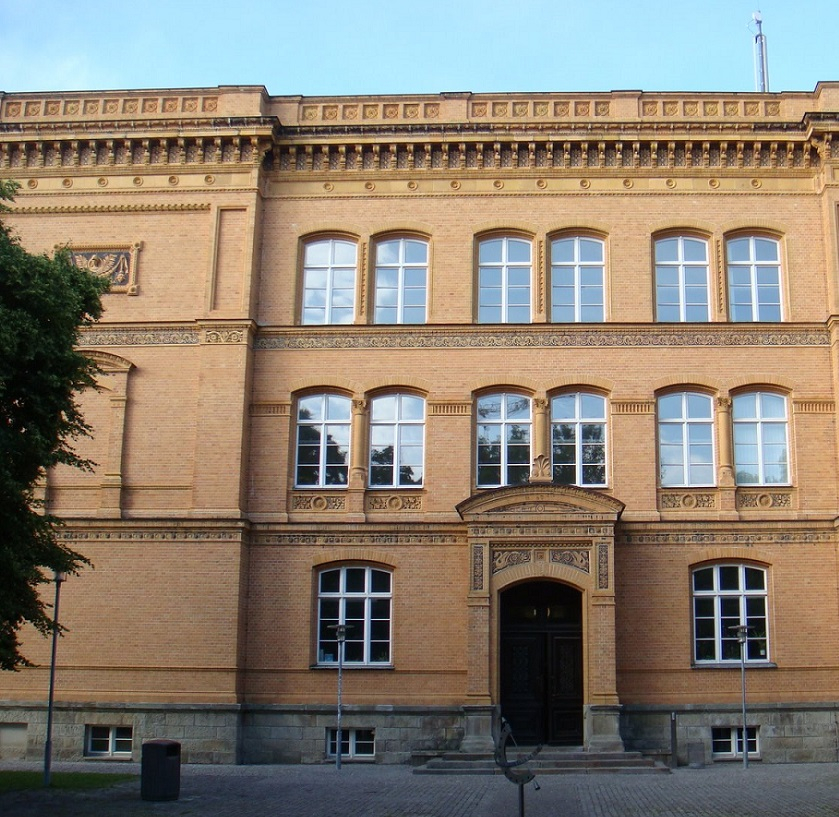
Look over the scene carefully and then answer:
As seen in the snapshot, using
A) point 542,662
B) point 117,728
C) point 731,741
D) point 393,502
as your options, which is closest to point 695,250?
point 393,502

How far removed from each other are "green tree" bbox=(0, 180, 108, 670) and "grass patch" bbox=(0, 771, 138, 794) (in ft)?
7.91

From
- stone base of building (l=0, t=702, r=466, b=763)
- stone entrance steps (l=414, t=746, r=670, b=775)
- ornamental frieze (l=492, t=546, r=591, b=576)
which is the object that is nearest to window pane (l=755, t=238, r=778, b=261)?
ornamental frieze (l=492, t=546, r=591, b=576)

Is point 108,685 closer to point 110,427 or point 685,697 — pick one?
point 110,427

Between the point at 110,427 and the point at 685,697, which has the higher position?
the point at 110,427

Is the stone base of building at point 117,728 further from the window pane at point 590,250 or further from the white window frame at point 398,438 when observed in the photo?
the window pane at point 590,250

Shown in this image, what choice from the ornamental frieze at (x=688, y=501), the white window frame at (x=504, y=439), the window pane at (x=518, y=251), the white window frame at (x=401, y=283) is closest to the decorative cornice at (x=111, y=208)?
the white window frame at (x=401, y=283)

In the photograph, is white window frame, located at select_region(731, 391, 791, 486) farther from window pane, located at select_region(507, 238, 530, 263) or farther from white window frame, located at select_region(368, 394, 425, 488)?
white window frame, located at select_region(368, 394, 425, 488)

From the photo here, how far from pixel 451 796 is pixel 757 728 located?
8170mm

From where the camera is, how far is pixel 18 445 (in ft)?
55.8

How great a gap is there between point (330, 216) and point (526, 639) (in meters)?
10.6

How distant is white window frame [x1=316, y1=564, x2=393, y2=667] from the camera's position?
24234 millimetres

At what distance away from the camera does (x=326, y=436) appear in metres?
25.5

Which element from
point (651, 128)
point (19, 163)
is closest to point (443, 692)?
point (651, 128)

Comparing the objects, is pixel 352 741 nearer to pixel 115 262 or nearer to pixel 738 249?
pixel 115 262
